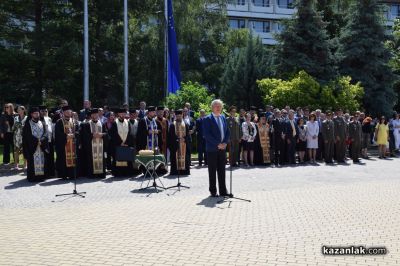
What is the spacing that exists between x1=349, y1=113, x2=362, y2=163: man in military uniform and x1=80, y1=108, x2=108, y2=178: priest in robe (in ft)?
35.0

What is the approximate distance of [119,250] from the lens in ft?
22.2

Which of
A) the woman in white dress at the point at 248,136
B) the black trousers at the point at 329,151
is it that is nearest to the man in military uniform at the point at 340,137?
the black trousers at the point at 329,151

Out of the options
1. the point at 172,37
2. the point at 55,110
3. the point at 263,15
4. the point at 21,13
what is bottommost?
the point at 55,110

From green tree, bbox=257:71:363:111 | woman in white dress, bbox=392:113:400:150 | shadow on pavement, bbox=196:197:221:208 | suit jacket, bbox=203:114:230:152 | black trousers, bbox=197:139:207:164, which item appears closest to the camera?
shadow on pavement, bbox=196:197:221:208

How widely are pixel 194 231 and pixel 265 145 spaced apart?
11.0 metres

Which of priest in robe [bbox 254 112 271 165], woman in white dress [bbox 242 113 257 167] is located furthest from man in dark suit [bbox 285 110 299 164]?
woman in white dress [bbox 242 113 257 167]

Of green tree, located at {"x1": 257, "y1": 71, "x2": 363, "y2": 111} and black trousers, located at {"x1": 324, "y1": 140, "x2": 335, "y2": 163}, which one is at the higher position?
green tree, located at {"x1": 257, "y1": 71, "x2": 363, "y2": 111}

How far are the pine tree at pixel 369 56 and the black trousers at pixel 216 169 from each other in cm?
2341

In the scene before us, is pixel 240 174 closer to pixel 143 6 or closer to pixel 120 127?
pixel 120 127

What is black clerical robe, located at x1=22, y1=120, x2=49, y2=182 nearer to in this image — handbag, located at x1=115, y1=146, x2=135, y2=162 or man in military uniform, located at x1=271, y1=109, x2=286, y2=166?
handbag, located at x1=115, y1=146, x2=135, y2=162

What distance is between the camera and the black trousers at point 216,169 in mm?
11102

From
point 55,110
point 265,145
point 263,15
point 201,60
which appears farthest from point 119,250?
point 263,15

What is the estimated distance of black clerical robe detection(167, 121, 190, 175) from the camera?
596 inches

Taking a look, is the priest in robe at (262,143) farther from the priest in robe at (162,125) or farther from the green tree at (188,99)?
the green tree at (188,99)
